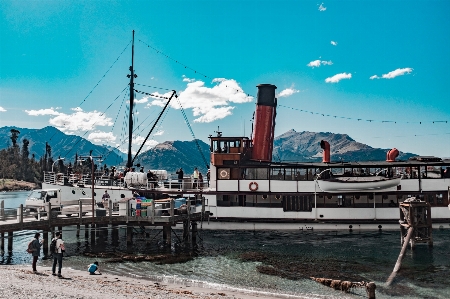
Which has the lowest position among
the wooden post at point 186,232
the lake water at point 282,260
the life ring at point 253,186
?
the lake water at point 282,260

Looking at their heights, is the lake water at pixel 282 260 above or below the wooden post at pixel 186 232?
below

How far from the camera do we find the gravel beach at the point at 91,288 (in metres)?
14.2

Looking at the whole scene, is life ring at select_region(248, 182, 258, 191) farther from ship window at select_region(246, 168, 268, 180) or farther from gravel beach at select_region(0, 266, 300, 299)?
gravel beach at select_region(0, 266, 300, 299)

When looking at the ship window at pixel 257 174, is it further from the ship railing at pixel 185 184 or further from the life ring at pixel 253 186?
the ship railing at pixel 185 184

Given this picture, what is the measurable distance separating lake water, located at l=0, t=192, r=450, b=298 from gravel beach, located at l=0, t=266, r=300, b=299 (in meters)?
1.58

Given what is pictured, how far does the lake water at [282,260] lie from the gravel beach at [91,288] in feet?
5.17

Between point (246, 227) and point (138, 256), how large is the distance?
10971mm

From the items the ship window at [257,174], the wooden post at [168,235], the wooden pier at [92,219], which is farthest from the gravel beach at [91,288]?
the ship window at [257,174]

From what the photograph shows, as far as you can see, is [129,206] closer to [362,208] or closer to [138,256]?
[138,256]

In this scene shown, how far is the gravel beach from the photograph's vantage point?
14164 mm

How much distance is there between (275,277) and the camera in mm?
20031

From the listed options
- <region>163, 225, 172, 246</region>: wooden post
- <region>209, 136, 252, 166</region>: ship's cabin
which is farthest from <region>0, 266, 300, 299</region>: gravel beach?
<region>209, 136, 252, 166</region>: ship's cabin

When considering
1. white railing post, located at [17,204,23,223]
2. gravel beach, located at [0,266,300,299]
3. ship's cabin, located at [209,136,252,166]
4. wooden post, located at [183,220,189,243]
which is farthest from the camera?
ship's cabin, located at [209,136,252,166]

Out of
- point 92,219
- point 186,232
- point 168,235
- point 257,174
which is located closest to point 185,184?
point 186,232
